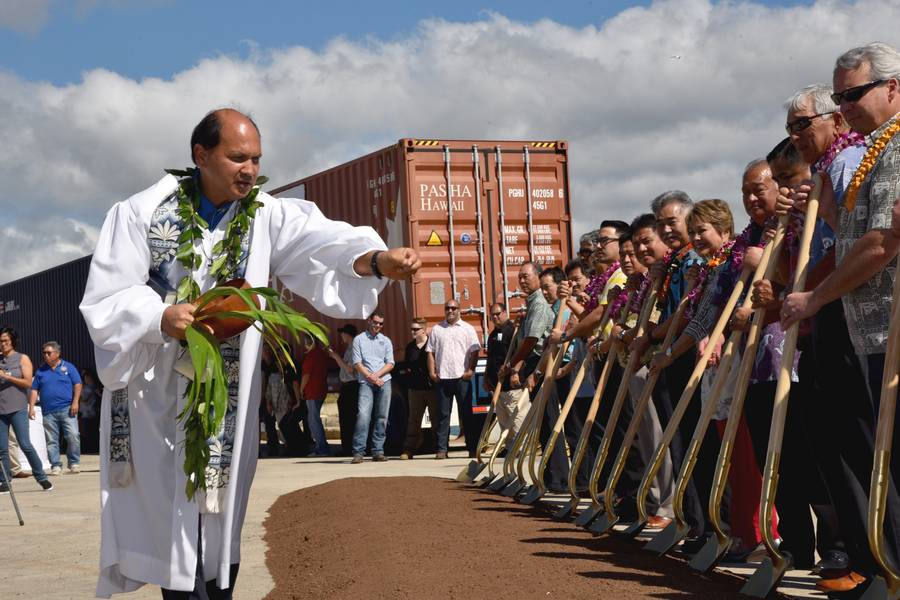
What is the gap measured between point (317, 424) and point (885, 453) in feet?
46.9

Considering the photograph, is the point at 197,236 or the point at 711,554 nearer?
the point at 197,236

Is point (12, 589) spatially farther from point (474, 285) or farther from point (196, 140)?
point (474, 285)

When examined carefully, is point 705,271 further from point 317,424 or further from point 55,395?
point 55,395

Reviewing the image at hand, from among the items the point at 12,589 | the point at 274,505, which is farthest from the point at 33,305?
the point at 12,589

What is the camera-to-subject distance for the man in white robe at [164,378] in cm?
405

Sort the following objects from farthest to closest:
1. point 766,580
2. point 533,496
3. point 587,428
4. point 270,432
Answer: point 270,432 → point 533,496 → point 587,428 → point 766,580

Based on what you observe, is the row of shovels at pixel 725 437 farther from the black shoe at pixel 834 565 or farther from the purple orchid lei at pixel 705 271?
the black shoe at pixel 834 565

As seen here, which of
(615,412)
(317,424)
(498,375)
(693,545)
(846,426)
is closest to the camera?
(846,426)

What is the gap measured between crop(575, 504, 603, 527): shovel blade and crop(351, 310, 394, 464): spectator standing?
28.1ft

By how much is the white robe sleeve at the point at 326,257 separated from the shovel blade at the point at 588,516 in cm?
356

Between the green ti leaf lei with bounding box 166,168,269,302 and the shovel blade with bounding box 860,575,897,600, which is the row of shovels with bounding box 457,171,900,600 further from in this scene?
the green ti leaf lei with bounding box 166,168,269,302

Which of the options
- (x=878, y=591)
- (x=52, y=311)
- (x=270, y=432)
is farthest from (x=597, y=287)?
(x=52, y=311)

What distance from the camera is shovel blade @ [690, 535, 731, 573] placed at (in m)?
5.81

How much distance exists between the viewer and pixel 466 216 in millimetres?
16672
